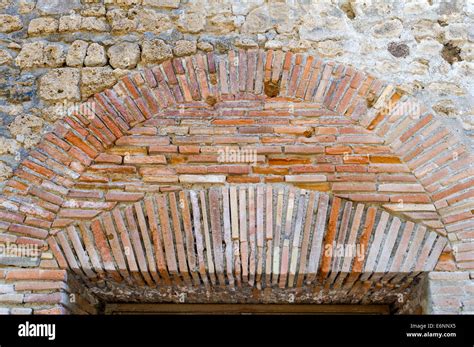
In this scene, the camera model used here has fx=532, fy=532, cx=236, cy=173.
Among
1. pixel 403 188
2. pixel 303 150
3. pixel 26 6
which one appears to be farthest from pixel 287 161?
pixel 26 6

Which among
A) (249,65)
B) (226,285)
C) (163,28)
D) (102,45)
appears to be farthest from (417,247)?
(102,45)

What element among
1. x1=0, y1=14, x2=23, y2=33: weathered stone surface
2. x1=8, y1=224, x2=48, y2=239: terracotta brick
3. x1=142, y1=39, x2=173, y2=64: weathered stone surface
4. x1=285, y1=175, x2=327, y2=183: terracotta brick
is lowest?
x1=8, y1=224, x2=48, y2=239: terracotta brick

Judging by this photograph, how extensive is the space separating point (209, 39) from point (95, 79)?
0.74m

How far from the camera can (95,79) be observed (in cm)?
321

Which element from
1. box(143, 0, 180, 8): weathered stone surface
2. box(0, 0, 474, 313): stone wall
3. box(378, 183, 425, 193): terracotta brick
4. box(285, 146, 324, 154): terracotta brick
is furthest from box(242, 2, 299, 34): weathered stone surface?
box(378, 183, 425, 193): terracotta brick

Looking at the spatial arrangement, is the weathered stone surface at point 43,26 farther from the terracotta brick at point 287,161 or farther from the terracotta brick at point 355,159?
the terracotta brick at point 355,159

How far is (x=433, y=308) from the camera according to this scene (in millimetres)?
2676

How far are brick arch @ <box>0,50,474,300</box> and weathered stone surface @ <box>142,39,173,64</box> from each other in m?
0.06

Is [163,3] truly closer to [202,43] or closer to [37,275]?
[202,43]

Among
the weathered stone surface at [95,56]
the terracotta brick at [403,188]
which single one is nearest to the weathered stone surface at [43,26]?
the weathered stone surface at [95,56]

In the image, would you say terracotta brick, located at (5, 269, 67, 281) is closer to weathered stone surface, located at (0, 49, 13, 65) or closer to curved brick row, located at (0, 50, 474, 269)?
curved brick row, located at (0, 50, 474, 269)

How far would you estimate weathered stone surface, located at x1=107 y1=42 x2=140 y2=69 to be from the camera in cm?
324

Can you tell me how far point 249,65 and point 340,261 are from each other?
50.4 inches

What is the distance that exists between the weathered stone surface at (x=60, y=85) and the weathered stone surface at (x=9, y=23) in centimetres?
43
